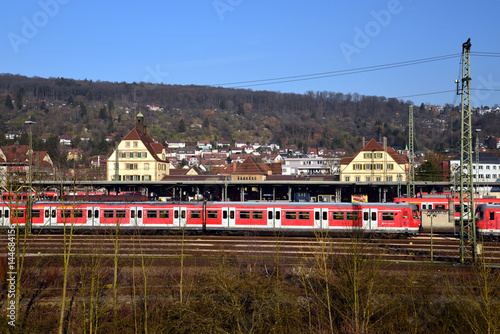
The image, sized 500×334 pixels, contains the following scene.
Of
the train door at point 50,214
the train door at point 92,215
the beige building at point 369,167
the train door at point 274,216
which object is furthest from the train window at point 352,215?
the beige building at point 369,167

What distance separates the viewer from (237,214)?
Result: 34.6 m

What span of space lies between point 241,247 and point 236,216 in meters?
5.11

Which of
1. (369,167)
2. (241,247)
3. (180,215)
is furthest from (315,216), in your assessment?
(369,167)

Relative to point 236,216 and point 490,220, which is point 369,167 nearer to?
point 490,220

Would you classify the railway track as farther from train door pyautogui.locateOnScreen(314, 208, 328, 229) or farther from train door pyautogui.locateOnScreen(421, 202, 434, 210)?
train door pyautogui.locateOnScreen(421, 202, 434, 210)

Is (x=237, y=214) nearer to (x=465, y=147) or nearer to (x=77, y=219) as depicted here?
(x=77, y=219)

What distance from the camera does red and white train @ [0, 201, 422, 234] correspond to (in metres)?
33.2

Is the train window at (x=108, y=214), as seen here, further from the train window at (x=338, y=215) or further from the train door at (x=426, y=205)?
the train door at (x=426, y=205)

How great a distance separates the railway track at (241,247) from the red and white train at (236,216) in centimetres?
98

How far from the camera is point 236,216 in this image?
34.6 metres

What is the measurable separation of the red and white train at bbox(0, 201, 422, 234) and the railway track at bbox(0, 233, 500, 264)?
0.98 metres

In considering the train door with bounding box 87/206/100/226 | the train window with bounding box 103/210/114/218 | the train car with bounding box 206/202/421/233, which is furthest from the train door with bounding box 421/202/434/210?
the train door with bounding box 87/206/100/226

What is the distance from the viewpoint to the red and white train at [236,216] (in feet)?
109

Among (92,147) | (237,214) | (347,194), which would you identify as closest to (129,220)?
(237,214)
